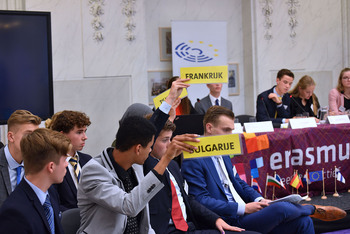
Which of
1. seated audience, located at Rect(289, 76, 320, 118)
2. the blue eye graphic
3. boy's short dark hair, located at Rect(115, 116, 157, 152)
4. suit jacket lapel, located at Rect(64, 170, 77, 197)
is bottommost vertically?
suit jacket lapel, located at Rect(64, 170, 77, 197)

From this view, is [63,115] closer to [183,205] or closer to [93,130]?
[183,205]

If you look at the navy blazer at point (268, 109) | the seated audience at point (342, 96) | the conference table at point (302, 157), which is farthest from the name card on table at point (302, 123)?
the seated audience at point (342, 96)

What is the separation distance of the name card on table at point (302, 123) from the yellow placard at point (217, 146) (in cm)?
279

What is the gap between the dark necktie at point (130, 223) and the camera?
8.43 ft

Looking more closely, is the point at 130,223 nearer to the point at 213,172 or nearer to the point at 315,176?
the point at 213,172

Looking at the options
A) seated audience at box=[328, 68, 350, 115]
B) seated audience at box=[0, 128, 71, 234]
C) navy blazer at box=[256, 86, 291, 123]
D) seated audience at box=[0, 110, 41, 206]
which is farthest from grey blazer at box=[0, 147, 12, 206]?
seated audience at box=[328, 68, 350, 115]

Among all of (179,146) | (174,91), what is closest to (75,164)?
(174,91)

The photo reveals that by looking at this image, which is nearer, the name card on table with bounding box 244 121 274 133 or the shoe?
the shoe

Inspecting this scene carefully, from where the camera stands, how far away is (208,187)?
11.7 feet

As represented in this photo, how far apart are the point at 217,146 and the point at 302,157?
110 inches

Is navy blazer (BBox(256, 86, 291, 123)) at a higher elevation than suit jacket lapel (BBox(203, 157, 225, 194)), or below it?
higher

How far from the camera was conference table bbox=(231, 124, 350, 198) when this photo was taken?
4789 millimetres

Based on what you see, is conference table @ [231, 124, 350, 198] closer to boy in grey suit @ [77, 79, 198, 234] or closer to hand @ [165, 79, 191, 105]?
hand @ [165, 79, 191, 105]

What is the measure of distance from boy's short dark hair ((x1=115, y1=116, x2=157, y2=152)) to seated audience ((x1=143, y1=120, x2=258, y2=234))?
1.78 feet
